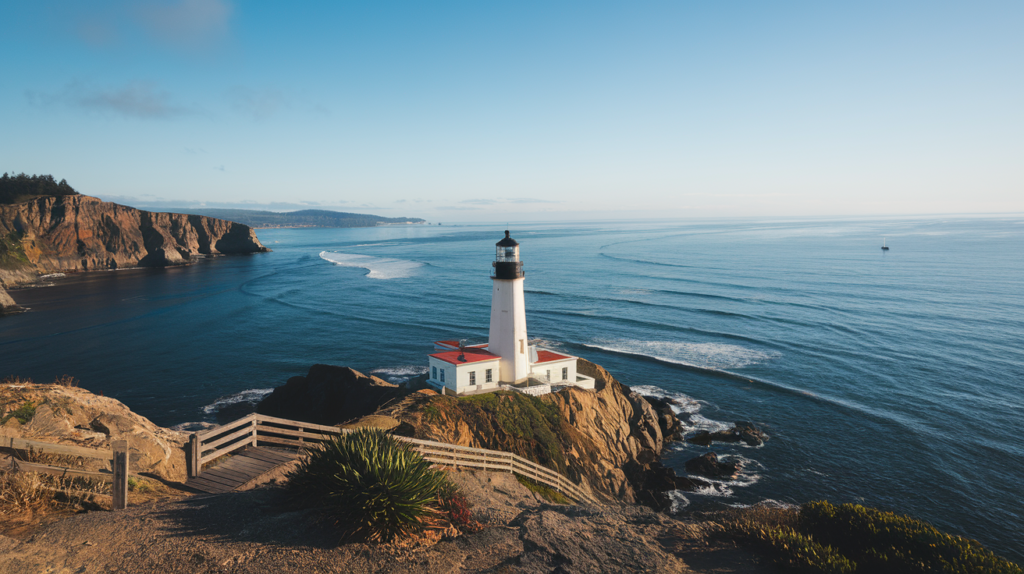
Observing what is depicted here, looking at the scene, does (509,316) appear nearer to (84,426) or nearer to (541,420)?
(541,420)

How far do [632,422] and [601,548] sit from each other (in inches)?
816

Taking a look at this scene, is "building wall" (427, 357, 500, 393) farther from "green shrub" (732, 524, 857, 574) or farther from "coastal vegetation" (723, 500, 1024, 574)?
"green shrub" (732, 524, 857, 574)

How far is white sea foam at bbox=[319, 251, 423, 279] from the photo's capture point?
94.4 meters

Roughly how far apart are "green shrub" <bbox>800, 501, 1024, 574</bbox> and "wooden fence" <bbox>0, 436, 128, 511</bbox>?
13.8 m

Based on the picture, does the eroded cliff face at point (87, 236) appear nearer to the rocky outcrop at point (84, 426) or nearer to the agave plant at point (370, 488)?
the rocky outcrop at point (84, 426)

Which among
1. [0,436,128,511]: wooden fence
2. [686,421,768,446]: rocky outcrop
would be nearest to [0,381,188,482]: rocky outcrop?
[0,436,128,511]: wooden fence

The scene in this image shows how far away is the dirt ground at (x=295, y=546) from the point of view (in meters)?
7.09

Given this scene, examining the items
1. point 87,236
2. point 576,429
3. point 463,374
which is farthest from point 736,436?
point 87,236

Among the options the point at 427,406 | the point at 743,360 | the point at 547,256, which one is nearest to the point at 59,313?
the point at 427,406

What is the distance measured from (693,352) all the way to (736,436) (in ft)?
49.4

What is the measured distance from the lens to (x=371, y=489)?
807cm

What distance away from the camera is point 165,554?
7.26 m

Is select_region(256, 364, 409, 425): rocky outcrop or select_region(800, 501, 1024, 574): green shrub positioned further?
select_region(256, 364, 409, 425): rocky outcrop

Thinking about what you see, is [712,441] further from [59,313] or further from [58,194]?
[58,194]
